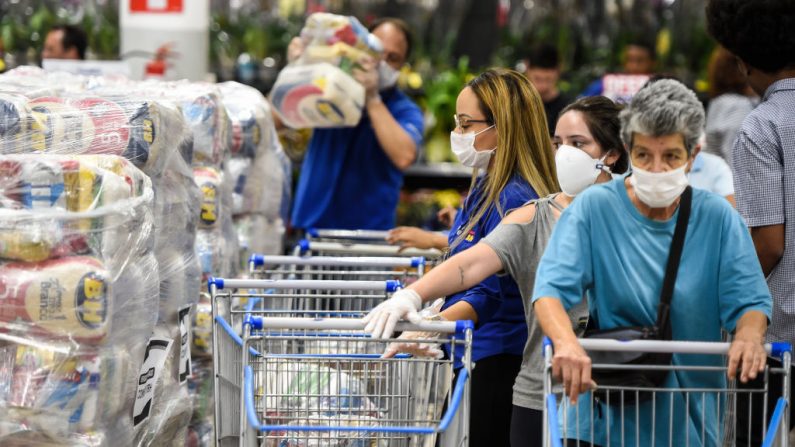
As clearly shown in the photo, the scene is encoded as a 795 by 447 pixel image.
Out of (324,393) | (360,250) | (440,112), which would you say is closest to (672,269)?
(324,393)

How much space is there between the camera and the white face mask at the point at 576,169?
3.33 m

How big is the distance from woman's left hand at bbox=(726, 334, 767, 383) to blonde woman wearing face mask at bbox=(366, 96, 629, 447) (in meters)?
0.57

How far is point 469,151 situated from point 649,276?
3.62ft

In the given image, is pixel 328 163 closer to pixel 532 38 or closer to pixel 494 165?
pixel 494 165

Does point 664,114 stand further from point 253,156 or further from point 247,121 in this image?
point 253,156

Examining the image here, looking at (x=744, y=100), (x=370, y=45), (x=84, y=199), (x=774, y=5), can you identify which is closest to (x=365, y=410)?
(x=84, y=199)

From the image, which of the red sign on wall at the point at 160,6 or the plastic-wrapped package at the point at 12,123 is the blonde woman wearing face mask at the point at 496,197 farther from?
the red sign on wall at the point at 160,6

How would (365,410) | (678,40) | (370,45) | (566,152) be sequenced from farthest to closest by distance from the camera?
(678,40) → (370,45) → (566,152) → (365,410)

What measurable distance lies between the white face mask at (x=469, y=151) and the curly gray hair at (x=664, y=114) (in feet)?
3.19

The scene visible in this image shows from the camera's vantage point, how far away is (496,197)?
3611 millimetres

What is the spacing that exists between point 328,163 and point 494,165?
232 centimetres

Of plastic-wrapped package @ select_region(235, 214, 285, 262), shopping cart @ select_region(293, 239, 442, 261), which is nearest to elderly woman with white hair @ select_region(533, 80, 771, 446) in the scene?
shopping cart @ select_region(293, 239, 442, 261)

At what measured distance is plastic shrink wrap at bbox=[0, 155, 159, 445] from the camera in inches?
119

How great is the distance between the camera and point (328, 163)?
19.4ft
